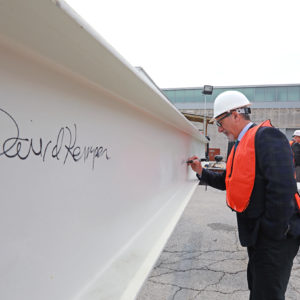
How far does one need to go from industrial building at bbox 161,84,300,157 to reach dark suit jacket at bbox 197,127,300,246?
19.9 meters

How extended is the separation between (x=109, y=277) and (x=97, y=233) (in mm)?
195

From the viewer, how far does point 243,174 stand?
1.82m

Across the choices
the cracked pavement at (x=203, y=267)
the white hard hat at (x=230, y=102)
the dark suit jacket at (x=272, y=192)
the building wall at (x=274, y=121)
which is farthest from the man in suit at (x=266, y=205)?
the building wall at (x=274, y=121)

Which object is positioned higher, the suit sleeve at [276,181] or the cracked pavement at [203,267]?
the suit sleeve at [276,181]

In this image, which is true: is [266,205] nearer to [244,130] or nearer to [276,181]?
[276,181]

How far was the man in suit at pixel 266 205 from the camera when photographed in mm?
1667

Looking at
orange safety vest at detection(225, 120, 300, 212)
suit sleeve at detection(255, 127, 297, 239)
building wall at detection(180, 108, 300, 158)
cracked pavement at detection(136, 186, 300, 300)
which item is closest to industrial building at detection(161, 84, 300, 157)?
building wall at detection(180, 108, 300, 158)

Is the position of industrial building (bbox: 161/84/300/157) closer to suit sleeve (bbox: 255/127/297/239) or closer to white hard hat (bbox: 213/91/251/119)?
white hard hat (bbox: 213/91/251/119)

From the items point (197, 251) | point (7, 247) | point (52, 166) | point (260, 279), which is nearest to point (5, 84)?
point (52, 166)

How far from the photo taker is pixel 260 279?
70.6 inches

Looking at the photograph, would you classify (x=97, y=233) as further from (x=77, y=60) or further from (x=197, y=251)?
(x=197, y=251)

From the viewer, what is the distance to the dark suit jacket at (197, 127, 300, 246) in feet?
5.44
